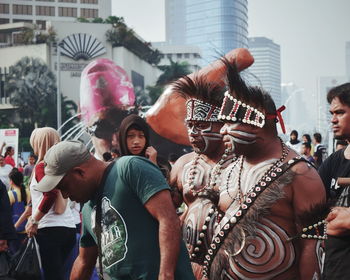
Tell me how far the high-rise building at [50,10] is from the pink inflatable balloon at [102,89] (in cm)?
7226

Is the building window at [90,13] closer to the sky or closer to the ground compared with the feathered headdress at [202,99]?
closer to the sky

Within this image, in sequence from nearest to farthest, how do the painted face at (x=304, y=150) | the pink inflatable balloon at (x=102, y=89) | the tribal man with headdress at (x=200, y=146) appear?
the tribal man with headdress at (x=200, y=146), the painted face at (x=304, y=150), the pink inflatable balloon at (x=102, y=89)

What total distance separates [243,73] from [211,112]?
108 centimetres

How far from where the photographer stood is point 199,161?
5.30 meters

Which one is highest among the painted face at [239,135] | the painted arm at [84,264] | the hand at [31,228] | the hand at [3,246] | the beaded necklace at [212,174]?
the painted face at [239,135]

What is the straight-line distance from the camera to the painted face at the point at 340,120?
4.46 m

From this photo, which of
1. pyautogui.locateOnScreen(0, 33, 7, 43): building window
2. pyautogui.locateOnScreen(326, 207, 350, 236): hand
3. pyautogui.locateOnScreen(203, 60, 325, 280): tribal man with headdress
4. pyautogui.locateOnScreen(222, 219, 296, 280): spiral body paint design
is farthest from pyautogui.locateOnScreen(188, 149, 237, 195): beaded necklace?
pyautogui.locateOnScreen(0, 33, 7, 43): building window

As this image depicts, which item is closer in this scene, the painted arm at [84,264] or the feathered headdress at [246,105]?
the feathered headdress at [246,105]

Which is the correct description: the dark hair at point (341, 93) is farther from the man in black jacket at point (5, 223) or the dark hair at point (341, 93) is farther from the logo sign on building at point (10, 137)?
the logo sign on building at point (10, 137)

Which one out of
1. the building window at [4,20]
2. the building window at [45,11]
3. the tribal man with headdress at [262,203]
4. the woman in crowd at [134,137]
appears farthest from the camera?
the building window at [4,20]

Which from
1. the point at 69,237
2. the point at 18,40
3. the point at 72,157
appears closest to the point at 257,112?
the point at 72,157

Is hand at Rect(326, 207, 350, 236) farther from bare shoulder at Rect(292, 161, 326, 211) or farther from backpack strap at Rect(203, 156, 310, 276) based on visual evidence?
backpack strap at Rect(203, 156, 310, 276)

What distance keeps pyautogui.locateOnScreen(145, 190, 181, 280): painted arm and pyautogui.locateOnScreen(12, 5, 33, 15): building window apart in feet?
384

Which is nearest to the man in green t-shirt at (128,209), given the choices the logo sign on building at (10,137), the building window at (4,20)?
the logo sign on building at (10,137)
